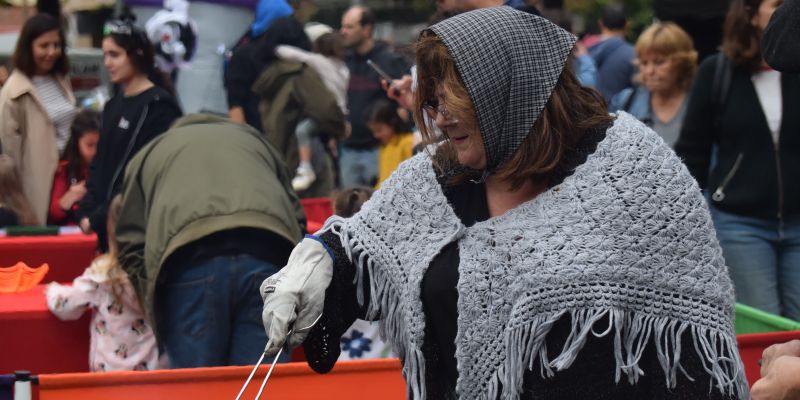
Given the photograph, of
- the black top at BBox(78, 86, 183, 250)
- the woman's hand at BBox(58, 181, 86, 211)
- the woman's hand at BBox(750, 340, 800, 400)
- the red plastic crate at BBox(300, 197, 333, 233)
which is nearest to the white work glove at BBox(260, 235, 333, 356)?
the woman's hand at BBox(750, 340, 800, 400)

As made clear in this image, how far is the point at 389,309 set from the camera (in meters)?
2.85

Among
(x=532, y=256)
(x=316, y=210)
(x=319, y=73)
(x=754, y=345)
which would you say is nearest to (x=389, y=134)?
(x=319, y=73)

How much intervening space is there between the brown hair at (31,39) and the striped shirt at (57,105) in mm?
81

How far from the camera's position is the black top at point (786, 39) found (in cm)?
249

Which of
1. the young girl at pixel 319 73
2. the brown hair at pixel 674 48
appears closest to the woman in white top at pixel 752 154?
the brown hair at pixel 674 48

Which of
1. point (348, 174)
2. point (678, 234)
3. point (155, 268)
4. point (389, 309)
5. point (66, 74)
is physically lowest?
point (348, 174)

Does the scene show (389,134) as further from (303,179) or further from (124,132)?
(124,132)

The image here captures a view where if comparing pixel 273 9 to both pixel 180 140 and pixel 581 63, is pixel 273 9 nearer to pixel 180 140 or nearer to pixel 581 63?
pixel 581 63

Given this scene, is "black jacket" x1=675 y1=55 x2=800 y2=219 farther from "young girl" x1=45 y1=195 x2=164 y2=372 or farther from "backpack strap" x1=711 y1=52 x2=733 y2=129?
"young girl" x1=45 y1=195 x2=164 y2=372

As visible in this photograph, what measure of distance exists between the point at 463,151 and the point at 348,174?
6.45m

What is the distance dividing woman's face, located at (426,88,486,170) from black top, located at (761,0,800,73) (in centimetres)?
65

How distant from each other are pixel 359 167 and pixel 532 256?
6492 mm

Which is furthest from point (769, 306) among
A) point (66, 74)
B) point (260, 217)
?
point (66, 74)

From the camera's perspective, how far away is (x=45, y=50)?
7879 mm
